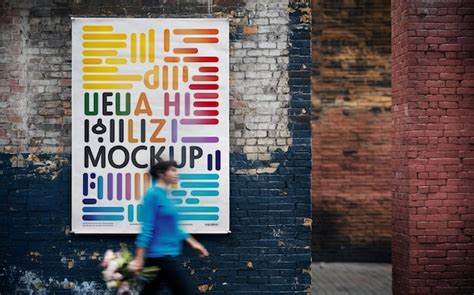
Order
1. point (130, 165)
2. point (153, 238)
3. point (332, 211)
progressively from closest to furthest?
1. point (153, 238)
2. point (130, 165)
3. point (332, 211)

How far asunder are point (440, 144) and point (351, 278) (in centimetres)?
379

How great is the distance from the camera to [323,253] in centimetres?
1504

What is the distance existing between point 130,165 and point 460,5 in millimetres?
4368

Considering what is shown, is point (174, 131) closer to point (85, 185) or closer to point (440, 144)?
point (85, 185)

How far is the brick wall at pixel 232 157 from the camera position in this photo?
998 centimetres

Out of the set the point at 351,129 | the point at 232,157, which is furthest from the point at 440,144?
the point at 351,129

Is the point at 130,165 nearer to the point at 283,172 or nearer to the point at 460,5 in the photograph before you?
the point at 283,172

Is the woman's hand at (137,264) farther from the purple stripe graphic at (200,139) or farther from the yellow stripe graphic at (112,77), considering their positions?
the yellow stripe graphic at (112,77)

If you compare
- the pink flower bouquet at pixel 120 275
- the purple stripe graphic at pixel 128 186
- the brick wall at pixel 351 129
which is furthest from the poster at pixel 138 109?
the brick wall at pixel 351 129

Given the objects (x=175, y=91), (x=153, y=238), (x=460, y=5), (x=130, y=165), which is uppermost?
(x=460, y=5)

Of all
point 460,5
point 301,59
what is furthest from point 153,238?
point 460,5

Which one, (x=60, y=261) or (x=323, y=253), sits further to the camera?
(x=323, y=253)

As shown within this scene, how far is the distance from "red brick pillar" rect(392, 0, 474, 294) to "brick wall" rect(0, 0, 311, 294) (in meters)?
1.32

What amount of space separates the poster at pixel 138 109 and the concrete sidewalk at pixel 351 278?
303 centimetres
